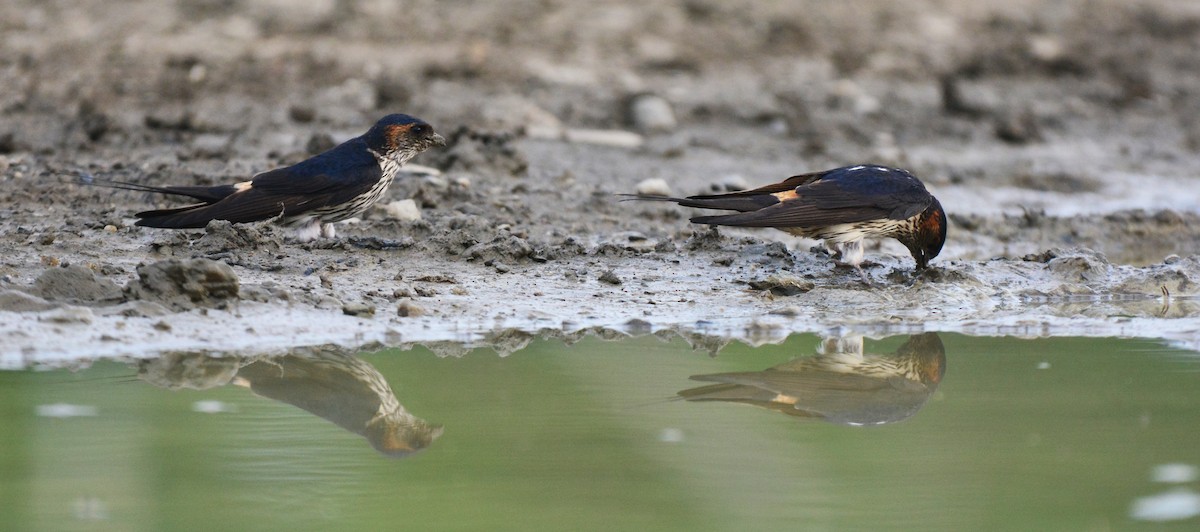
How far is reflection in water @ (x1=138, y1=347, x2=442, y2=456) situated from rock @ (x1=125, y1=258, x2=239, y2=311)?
440mm

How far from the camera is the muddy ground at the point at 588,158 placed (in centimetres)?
560

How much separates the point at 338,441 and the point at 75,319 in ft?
5.05

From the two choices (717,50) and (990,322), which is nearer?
(990,322)

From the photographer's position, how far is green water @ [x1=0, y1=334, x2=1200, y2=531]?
3.25 m

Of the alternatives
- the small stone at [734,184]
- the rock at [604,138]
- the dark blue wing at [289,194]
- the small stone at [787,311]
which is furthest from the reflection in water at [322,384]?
the rock at [604,138]

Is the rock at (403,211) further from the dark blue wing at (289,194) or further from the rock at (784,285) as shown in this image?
the rock at (784,285)

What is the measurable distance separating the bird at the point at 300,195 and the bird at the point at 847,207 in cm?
120

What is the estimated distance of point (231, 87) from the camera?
9.57 meters

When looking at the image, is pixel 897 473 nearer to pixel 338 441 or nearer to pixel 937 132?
pixel 338 441

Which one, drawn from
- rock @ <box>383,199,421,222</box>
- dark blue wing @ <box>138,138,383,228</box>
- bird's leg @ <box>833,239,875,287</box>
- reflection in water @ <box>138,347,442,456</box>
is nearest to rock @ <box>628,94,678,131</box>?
rock @ <box>383,199,421,222</box>

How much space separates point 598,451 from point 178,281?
2089mm

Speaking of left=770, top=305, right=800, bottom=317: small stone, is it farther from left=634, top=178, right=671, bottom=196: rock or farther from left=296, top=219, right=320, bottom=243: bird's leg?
left=634, top=178, right=671, bottom=196: rock

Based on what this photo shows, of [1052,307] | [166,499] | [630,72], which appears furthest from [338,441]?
[630,72]

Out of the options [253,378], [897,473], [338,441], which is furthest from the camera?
[253,378]
